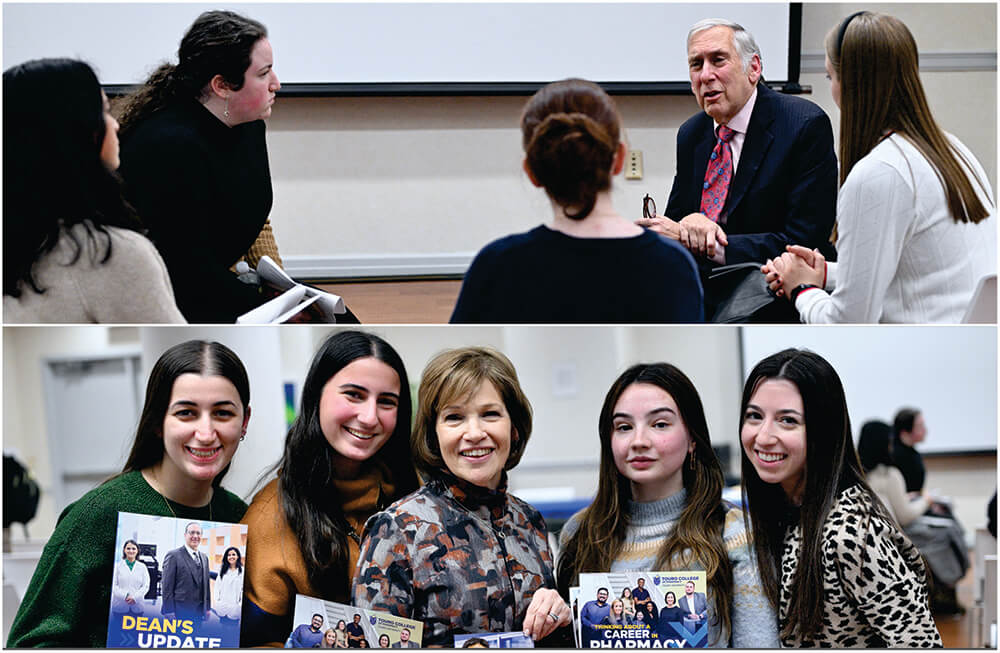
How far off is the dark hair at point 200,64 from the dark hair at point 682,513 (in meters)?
1.00

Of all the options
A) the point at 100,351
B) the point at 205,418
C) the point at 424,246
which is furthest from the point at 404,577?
the point at 424,246

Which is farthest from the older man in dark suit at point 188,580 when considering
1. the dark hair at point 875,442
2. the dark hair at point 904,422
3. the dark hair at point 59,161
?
the dark hair at point 904,422

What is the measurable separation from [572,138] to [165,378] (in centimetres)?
88

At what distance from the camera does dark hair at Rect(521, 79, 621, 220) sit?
1491 millimetres

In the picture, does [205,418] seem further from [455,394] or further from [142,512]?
[455,394]

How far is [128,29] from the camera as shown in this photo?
4180 millimetres

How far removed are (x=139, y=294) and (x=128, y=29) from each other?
306 centimetres

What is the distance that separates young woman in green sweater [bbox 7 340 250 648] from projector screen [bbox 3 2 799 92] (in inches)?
110

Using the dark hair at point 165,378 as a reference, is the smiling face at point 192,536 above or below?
below

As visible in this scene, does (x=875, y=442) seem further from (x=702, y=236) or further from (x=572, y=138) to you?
(x=572, y=138)

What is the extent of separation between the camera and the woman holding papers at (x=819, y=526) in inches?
67.5

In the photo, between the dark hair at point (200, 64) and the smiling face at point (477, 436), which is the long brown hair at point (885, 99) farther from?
the dark hair at point (200, 64)

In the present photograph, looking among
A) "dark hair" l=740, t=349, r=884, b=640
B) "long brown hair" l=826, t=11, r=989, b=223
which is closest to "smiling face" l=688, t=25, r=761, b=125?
"long brown hair" l=826, t=11, r=989, b=223

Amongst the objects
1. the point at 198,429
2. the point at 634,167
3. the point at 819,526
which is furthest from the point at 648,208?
the point at 634,167
